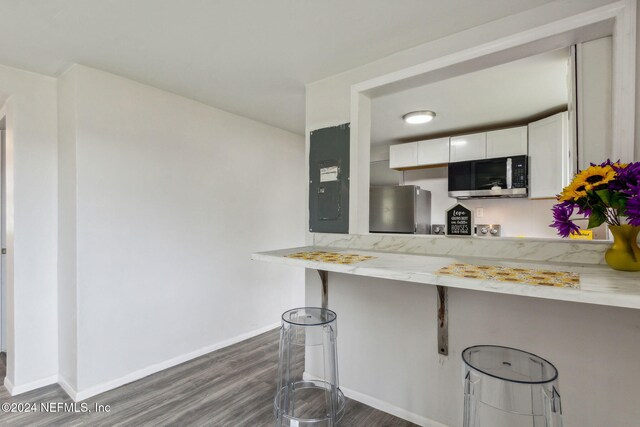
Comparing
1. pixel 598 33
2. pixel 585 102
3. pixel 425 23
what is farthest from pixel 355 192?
pixel 598 33

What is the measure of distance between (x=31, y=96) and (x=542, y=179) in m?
4.27

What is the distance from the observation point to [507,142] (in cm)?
328

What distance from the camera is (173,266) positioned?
8.68 feet

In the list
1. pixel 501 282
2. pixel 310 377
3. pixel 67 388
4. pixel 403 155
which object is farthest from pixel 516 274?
pixel 403 155

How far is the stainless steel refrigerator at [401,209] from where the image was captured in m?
3.82

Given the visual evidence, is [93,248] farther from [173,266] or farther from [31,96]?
[31,96]

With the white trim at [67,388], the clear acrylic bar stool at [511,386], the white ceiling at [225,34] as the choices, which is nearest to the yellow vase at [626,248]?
the clear acrylic bar stool at [511,386]

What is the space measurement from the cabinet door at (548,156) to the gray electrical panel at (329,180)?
2.16 metres

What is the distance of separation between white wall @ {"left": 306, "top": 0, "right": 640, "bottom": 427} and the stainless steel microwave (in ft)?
6.46

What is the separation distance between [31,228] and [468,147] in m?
3.98

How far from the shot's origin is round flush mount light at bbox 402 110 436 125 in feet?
9.97

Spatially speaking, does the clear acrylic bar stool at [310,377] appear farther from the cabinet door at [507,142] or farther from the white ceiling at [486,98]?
the cabinet door at [507,142]

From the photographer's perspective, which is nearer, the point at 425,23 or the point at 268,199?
the point at 425,23

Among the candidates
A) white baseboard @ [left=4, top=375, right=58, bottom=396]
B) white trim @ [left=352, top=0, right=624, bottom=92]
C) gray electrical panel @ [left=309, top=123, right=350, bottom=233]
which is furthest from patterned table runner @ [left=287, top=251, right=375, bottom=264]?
white baseboard @ [left=4, top=375, right=58, bottom=396]
